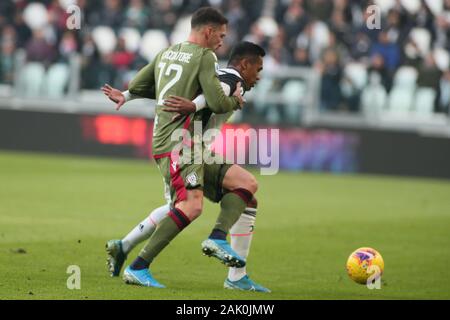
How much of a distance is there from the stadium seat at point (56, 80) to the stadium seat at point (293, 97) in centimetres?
542

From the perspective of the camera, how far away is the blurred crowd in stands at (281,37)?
23.8 meters

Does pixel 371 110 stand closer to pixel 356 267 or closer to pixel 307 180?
pixel 307 180

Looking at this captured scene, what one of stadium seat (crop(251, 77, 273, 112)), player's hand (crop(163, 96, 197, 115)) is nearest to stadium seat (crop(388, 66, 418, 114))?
stadium seat (crop(251, 77, 273, 112))

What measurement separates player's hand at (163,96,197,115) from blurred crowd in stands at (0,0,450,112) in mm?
15442

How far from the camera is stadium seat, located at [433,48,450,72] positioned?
24188 mm

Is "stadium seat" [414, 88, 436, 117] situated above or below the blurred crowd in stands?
below

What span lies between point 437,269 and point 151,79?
12.9 ft

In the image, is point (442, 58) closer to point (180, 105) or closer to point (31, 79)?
point (31, 79)

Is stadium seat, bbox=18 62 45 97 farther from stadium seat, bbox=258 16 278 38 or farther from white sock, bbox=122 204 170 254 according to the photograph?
white sock, bbox=122 204 170 254

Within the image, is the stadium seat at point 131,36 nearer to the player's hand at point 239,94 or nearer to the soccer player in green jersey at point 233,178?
the soccer player in green jersey at point 233,178

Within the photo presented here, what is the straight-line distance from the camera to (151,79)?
9.21m

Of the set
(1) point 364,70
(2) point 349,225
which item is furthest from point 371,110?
(2) point 349,225

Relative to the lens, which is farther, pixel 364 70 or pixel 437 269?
pixel 364 70

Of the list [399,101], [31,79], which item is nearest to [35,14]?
[31,79]
